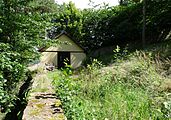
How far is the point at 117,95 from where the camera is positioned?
5.74 metres

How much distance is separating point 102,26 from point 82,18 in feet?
13.6

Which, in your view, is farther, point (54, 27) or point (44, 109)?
point (54, 27)

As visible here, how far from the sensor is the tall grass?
4.42 metres

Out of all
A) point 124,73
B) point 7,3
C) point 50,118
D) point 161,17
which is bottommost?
point 50,118

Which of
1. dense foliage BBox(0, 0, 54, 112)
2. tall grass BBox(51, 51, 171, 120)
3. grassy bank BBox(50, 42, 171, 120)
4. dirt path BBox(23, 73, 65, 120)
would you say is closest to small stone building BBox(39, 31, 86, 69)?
dense foliage BBox(0, 0, 54, 112)

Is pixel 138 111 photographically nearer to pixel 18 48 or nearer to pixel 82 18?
pixel 18 48

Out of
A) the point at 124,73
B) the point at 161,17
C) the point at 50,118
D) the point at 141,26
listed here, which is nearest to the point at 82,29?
the point at 141,26

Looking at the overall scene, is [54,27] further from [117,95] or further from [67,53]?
[117,95]

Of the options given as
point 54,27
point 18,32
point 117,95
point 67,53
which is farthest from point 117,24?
point 117,95

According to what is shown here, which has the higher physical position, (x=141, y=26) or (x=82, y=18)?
(x=82, y=18)

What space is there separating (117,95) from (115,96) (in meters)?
0.07

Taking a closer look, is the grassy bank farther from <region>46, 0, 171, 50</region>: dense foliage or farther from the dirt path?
<region>46, 0, 171, 50</region>: dense foliage

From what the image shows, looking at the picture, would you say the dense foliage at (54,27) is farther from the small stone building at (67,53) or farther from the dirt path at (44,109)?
the small stone building at (67,53)

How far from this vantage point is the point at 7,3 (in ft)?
27.4
